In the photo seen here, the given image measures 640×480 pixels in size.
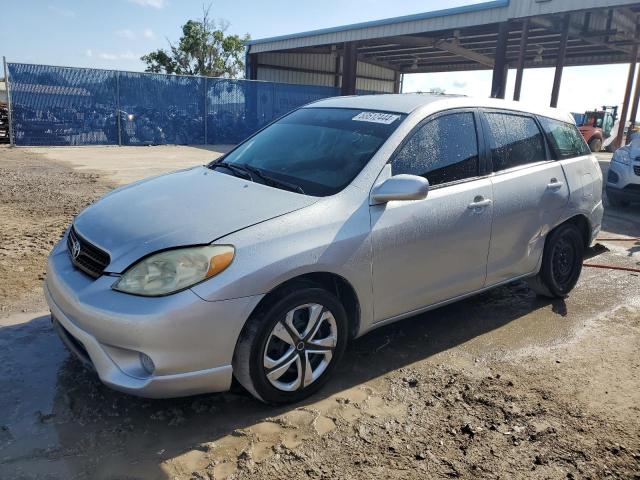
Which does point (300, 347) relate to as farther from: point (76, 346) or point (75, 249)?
point (75, 249)

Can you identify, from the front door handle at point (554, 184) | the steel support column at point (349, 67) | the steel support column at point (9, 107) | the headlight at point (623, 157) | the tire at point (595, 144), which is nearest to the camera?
the front door handle at point (554, 184)

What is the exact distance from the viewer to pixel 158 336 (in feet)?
8.11

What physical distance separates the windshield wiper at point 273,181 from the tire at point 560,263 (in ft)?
8.01

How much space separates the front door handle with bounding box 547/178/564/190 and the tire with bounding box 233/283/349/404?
89.9 inches

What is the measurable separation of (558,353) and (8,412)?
3546 millimetres

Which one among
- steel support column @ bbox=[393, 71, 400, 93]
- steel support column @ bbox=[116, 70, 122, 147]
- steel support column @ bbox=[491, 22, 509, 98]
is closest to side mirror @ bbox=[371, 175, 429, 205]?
steel support column @ bbox=[491, 22, 509, 98]

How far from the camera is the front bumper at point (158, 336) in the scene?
8.15ft

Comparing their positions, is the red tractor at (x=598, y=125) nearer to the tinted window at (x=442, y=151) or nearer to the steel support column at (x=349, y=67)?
the steel support column at (x=349, y=67)

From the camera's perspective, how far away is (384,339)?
154 inches

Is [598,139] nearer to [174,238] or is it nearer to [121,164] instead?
[121,164]

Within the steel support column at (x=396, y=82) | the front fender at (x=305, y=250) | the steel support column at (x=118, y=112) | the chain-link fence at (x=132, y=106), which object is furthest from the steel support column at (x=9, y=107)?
the steel support column at (x=396, y=82)

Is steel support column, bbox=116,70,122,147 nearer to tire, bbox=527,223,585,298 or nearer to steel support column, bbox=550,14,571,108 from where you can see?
steel support column, bbox=550,14,571,108

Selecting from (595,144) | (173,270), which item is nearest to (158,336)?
(173,270)

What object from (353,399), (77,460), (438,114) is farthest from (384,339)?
(77,460)
